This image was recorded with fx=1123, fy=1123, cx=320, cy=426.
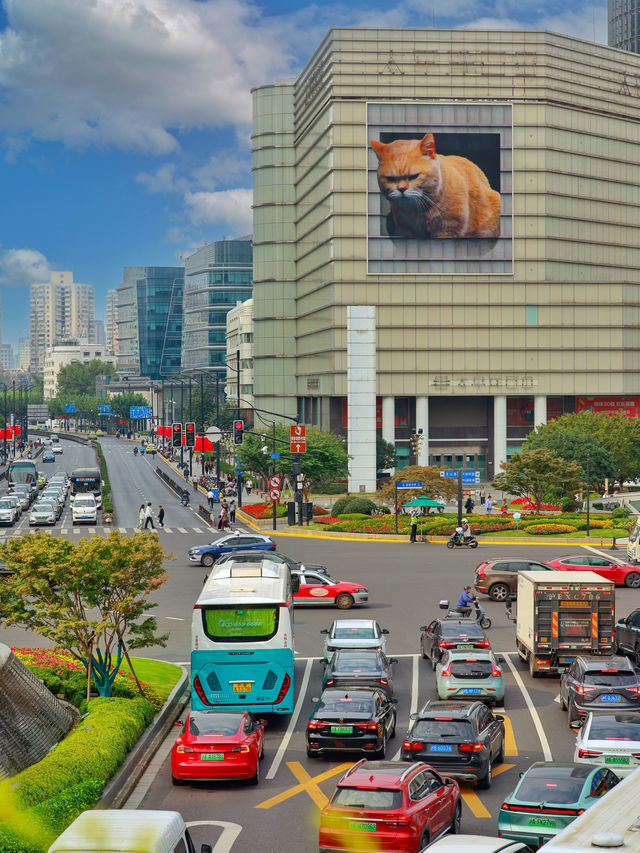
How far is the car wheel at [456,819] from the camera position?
658 inches

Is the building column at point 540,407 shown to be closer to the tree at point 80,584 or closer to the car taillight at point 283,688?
the tree at point 80,584

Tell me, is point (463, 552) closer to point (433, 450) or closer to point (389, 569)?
point (389, 569)

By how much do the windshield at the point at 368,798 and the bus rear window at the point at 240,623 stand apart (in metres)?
8.56

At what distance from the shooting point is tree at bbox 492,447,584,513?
69188 mm

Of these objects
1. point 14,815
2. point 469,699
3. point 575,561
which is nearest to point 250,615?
point 469,699

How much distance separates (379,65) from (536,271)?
2652 centimetres

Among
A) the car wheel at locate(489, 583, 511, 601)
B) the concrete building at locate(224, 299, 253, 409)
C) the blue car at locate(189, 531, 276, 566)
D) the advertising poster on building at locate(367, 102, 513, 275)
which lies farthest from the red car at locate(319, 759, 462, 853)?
the concrete building at locate(224, 299, 253, 409)

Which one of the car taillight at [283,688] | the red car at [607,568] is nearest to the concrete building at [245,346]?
the red car at [607,568]

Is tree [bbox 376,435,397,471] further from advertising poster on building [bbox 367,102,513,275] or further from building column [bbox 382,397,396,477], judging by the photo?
advertising poster on building [bbox 367,102,513,275]

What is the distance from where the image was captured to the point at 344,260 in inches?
4535

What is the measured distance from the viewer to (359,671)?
2575cm

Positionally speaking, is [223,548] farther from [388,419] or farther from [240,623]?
[388,419]

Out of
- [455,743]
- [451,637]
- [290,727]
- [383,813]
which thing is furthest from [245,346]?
[383,813]

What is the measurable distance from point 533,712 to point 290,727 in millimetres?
5707
